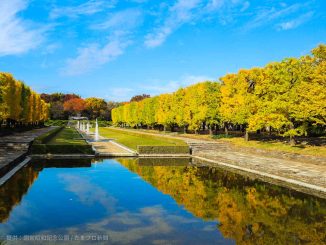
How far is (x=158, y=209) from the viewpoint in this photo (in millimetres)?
13477

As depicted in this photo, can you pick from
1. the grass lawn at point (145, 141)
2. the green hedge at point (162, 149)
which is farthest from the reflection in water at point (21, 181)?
the grass lawn at point (145, 141)

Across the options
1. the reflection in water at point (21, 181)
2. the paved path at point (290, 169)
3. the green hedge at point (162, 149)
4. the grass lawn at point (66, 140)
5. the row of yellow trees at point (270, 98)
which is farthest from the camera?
the grass lawn at point (66, 140)

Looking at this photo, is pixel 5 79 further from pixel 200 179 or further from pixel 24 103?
pixel 200 179

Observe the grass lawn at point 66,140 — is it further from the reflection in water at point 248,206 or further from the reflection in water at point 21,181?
the reflection in water at point 248,206

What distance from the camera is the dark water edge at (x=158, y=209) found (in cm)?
1052

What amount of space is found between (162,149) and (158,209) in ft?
63.9

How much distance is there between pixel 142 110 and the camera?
3585 inches

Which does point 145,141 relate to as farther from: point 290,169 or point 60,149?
point 290,169

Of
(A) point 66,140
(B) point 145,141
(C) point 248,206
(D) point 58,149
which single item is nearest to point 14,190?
(C) point 248,206

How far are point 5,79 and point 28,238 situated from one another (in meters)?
46.8

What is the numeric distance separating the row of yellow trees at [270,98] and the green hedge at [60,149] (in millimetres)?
16572

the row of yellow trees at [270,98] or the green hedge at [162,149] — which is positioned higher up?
the row of yellow trees at [270,98]

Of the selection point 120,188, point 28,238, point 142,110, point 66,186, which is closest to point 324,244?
point 28,238

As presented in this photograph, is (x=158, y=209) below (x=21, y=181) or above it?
below
